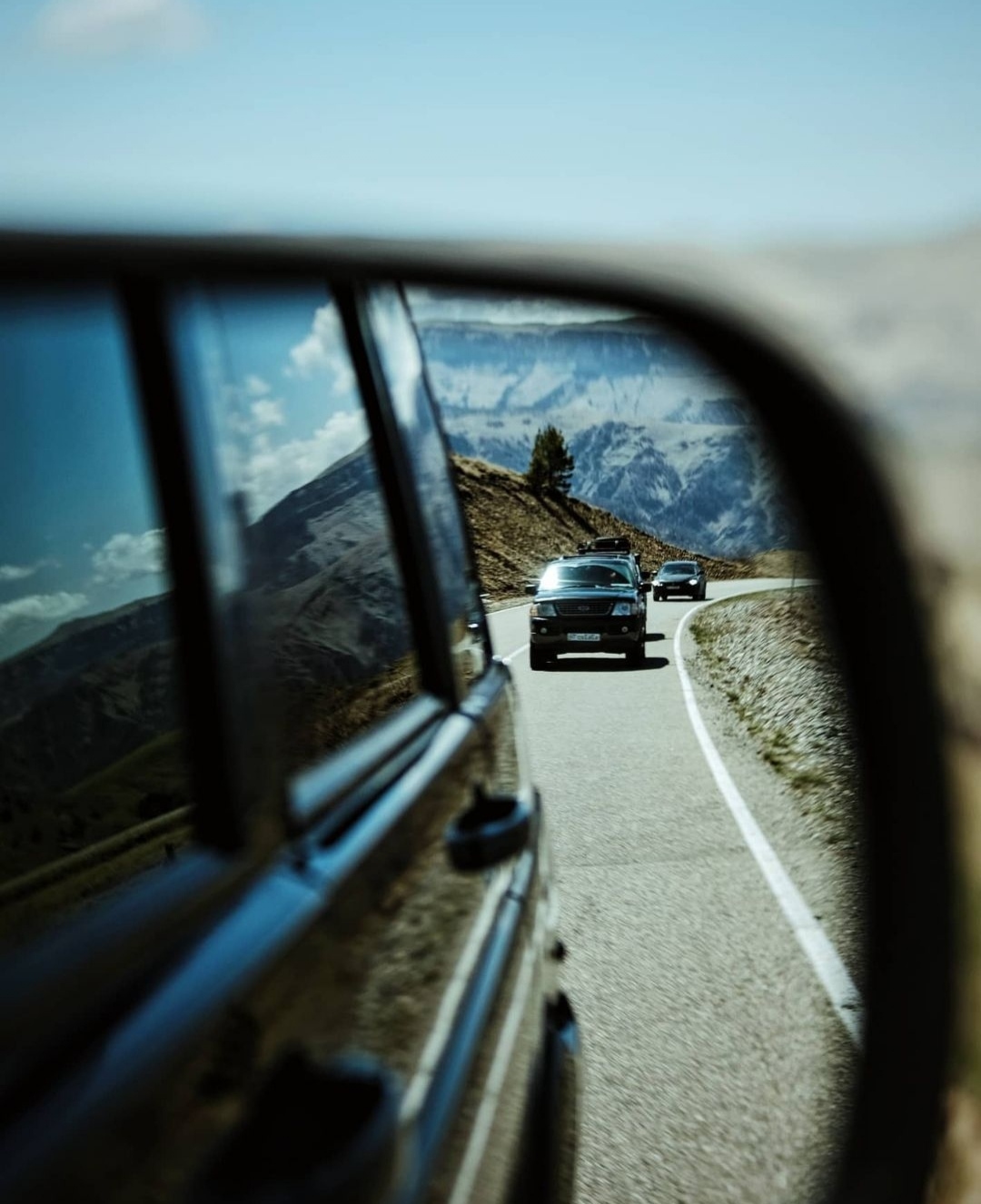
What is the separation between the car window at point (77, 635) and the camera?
7.43 ft

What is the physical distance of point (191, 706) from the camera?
5.08ft

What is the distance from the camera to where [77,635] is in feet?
8.35

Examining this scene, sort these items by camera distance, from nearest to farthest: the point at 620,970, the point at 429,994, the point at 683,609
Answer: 1. the point at 429,994
2. the point at 620,970
3. the point at 683,609

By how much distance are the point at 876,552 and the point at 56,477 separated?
1.52 metres

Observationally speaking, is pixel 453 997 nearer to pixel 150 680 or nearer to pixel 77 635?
pixel 150 680

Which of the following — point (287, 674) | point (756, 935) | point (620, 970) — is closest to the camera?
point (287, 674)

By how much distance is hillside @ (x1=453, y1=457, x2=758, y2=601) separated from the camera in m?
107

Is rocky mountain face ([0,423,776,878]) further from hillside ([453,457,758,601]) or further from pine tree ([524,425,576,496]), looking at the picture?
pine tree ([524,425,576,496])

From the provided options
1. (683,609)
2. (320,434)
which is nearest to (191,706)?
(320,434)

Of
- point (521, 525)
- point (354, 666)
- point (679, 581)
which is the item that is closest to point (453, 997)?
point (354, 666)

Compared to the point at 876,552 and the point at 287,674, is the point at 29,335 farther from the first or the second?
the point at 876,552

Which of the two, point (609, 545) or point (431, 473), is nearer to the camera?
point (431, 473)

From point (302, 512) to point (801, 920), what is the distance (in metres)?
4.15

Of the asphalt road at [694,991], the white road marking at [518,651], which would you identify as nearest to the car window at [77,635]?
the asphalt road at [694,991]
